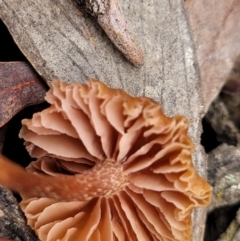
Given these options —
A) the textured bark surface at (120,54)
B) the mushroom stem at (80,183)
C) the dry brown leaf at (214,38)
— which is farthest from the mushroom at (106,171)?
the dry brown leaf at (214,38)

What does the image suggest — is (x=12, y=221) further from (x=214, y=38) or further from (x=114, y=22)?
(x=214, y=38)

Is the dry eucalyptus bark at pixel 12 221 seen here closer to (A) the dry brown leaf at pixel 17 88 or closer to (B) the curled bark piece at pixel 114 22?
(A) the dry brown leaf at pixel 17 88

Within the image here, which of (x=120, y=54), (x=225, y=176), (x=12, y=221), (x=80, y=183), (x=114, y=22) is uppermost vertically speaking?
(x=114, y=22)

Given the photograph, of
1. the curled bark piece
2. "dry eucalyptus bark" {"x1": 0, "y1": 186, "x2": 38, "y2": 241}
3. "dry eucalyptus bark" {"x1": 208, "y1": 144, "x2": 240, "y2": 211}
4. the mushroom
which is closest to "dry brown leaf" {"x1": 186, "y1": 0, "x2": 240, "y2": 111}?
"dry eucalyptus bark" {"x1": 208, "y1": 144, "x2": 240, "y2": 211}

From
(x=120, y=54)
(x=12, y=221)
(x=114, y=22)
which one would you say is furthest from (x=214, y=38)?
(x=12, y=221)

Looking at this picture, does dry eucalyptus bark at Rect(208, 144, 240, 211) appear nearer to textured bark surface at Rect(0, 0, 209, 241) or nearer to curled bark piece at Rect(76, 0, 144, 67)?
textured bark surface at Rect(0, 0, 209, 241)

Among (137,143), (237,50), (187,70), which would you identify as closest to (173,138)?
(137,143)
